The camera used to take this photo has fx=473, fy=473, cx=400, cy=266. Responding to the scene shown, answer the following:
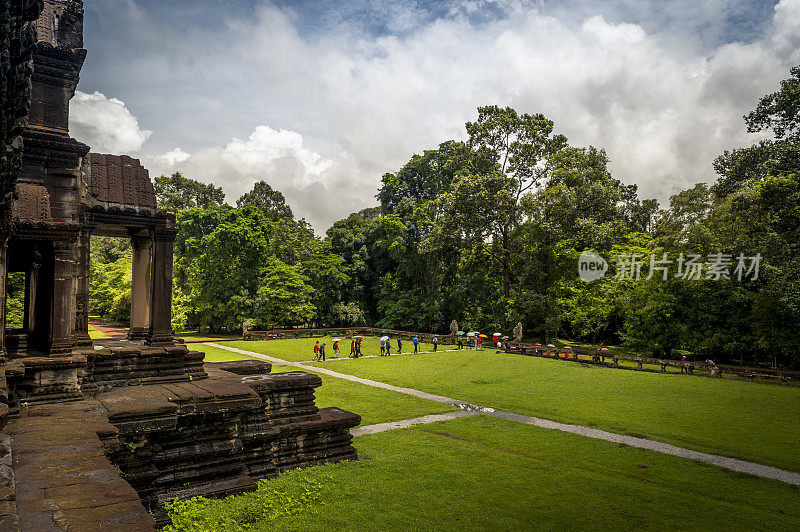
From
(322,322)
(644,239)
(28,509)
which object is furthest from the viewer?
(322,322)

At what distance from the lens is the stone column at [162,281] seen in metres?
9.12

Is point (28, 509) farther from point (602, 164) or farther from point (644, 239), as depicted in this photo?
point (602, 164)

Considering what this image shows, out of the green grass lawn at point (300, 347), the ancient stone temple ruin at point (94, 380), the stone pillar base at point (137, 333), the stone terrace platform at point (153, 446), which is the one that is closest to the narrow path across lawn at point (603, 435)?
the stone terrace platform at point (153, 446)

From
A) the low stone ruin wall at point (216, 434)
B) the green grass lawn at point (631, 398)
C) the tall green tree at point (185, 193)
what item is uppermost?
the tall green tree at point (185, 193)

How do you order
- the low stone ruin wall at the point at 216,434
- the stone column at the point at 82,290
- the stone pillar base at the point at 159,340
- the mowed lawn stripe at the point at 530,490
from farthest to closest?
the stone pillar base at the point at 159,340 < the stone column at the point at 82,290 < the mowed lawn stripe at the point at 530,490 < the low stone ruin wall at the point at 216,434

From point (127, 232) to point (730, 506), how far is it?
39.2 feet

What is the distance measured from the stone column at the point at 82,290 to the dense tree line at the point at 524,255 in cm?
2097

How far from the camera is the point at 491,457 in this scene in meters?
8.57

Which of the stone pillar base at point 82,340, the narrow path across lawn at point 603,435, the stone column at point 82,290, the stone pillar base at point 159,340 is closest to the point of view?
the narrow path across lawn at point 603,435

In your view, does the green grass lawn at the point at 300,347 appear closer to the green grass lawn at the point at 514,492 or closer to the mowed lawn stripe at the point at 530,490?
the mowed lawn stripe at the point at 530,490

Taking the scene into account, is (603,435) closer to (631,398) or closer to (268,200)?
(631,398)

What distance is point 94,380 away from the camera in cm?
775

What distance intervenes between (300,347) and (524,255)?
15.6 meters

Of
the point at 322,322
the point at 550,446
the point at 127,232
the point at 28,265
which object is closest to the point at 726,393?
the point at 550,446
